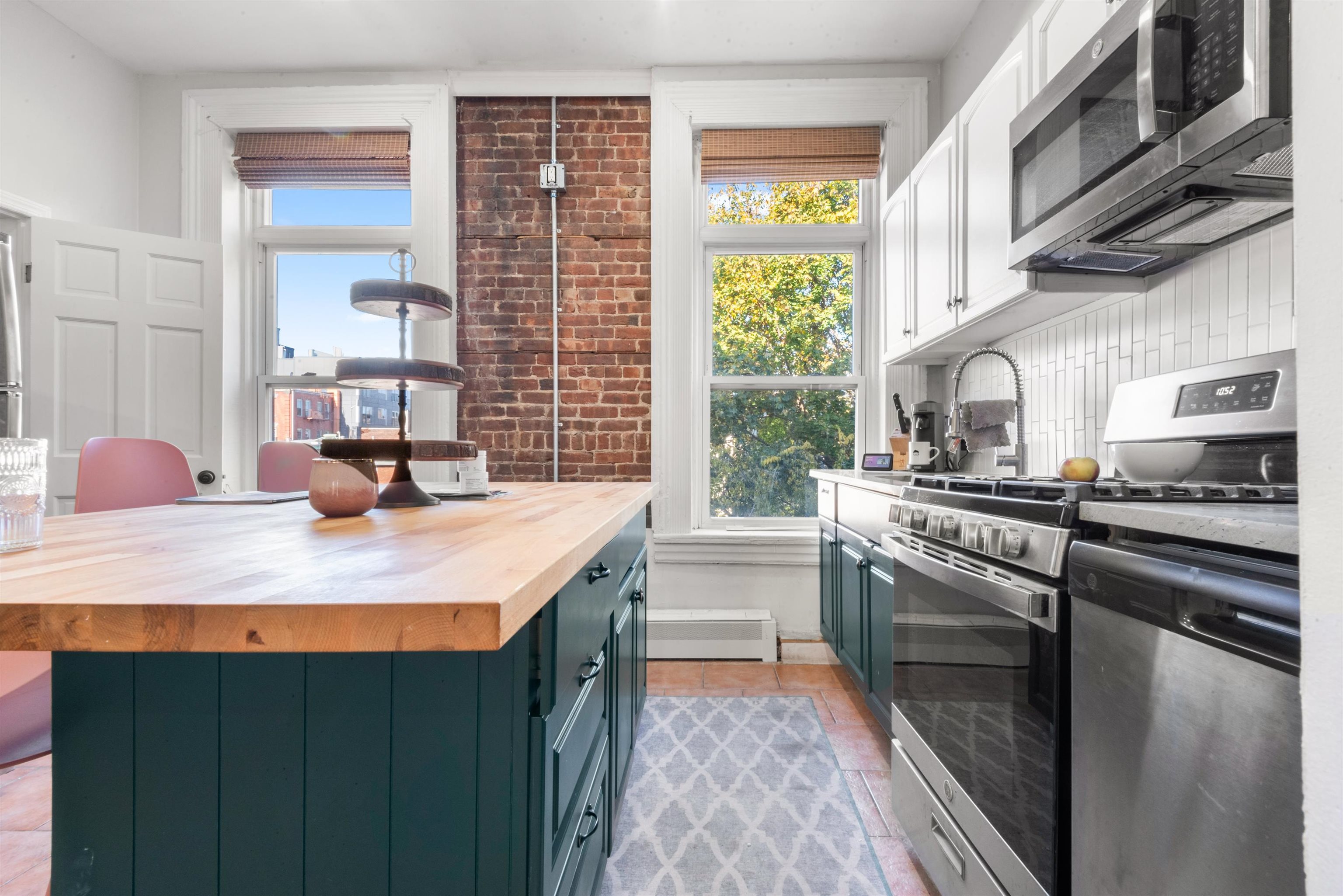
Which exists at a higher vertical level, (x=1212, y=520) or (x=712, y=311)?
(x=712, y=311)

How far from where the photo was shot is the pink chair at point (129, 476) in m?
1.83

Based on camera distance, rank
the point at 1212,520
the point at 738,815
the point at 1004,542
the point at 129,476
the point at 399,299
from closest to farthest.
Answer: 1. the point at 1212,520
2. the point at 1004,542
3. the point at 399,299
4. the point at 738,815
5. the point at 129,476

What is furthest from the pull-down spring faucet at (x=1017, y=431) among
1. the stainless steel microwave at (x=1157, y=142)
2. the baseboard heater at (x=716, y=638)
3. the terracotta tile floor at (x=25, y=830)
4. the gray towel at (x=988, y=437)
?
the terracotta tile floor at (x=25, y=830)

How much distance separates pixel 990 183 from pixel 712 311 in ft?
5.48

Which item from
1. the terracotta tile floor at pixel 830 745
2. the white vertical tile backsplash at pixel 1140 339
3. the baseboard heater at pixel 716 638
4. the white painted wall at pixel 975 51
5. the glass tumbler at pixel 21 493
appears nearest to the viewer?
the glass tumbler at pixel 21 493

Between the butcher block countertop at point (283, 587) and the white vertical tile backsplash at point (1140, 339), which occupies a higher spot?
the white vertical tile backsplash at point (1140, 339)

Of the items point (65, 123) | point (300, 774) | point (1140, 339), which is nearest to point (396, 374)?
point (300, 774)

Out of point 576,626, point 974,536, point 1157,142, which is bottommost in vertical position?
point 576,626

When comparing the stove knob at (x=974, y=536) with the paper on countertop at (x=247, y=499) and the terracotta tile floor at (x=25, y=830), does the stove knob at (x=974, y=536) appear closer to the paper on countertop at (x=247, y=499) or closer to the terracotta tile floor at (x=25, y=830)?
the paper on countertop at (x=247, y=499)

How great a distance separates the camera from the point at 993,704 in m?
1.14

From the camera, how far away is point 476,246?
3.31m

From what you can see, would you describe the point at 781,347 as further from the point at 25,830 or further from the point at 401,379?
the point at 25,830

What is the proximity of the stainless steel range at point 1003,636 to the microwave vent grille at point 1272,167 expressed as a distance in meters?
0.36

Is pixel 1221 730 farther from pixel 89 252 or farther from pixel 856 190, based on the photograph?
pixel 89 252
